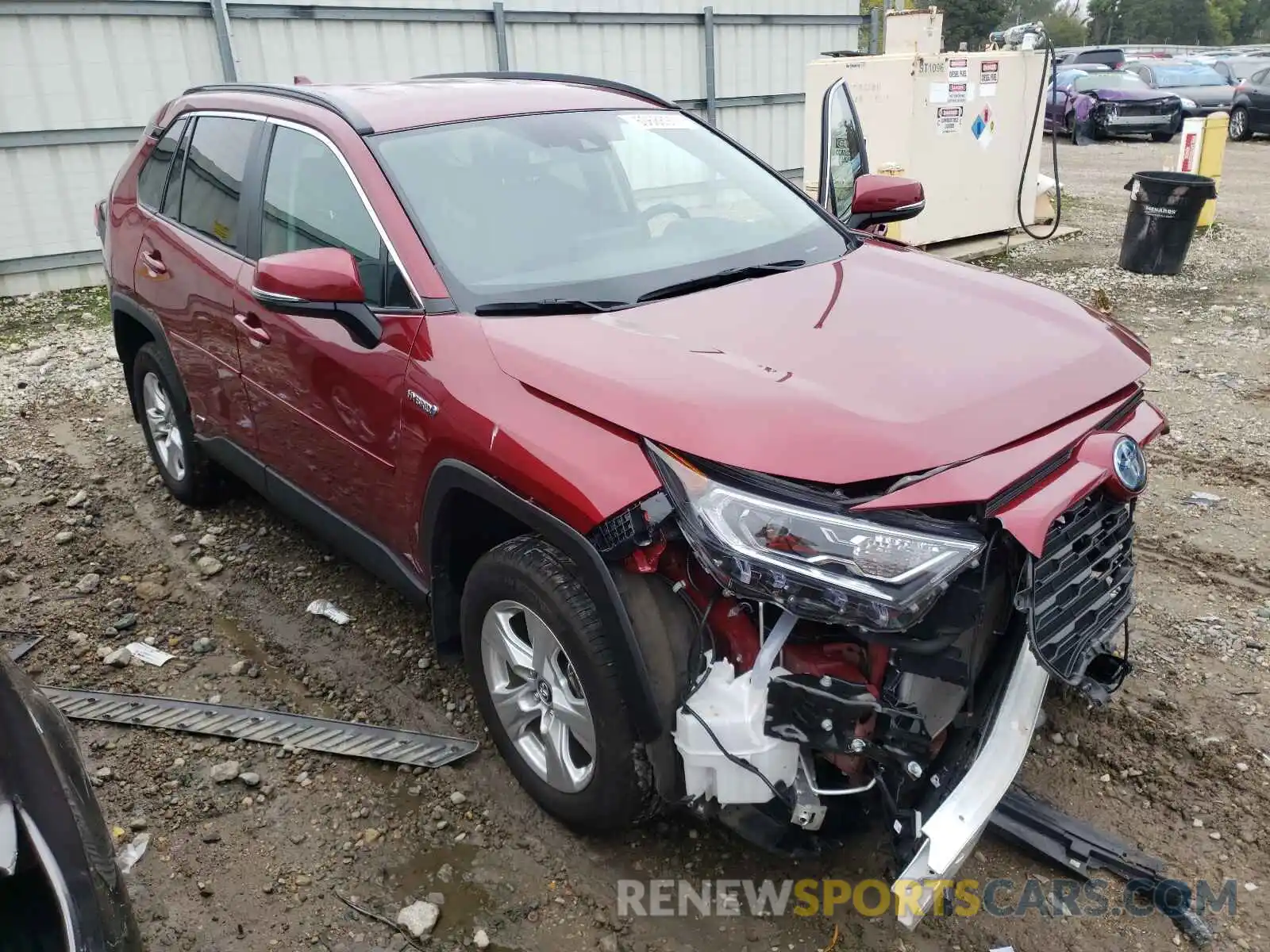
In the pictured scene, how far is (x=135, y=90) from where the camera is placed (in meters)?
8.93

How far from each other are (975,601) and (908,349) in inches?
27.5

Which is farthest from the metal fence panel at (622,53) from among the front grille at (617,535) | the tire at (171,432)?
the front grille at (617,535)

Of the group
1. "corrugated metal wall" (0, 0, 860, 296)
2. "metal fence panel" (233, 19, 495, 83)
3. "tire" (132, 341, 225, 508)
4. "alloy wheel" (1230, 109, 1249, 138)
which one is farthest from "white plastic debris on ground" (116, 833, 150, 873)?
"alloy wheel" (1230, 109, 1249, 138)

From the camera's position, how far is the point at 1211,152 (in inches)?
432

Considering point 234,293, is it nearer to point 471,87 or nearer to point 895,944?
point 471,87

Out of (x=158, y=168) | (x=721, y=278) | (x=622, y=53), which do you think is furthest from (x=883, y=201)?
(x=622, y=53)

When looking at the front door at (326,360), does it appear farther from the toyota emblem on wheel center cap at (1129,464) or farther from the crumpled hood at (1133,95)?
the crumpled hood at (1133,95)

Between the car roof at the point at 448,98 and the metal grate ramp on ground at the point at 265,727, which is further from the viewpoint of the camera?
the car roof at the point at 448,98

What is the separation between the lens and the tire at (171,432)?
14.3 feet

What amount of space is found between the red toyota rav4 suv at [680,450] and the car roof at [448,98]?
2 centimetres

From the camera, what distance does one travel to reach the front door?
286 cm

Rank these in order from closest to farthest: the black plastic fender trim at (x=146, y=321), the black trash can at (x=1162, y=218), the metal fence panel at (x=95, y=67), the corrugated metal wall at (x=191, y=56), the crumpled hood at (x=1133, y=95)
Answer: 1. the black plastic fender trim at (x=146, y=321)
2. the metal fence panel at (x=95, y=67)
3. the corrugated metal wall at (x=191, y=56)
4. the black trash can at (x=1162, y=218)
5. the crumpled hood at (x=1133, y=95)

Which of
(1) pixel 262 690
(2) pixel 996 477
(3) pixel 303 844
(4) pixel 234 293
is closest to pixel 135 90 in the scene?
(4) pixel 234 293

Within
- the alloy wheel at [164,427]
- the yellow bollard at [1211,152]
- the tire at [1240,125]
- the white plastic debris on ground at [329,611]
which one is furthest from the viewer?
the tire at [1240,125]
